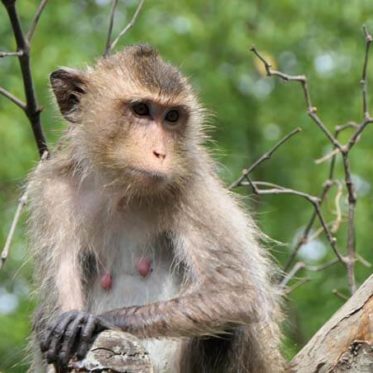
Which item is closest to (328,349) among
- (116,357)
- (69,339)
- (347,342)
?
(347,342)

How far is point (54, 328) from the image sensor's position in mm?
4910

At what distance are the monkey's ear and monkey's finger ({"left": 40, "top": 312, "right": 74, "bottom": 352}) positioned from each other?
1.49 meters

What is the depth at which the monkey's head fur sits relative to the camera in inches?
223

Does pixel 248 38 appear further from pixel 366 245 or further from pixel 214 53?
pixel 366 245

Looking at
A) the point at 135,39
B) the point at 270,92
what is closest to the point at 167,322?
the point at 135,39

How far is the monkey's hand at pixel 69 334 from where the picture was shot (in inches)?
182

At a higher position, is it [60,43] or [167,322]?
[167,322]

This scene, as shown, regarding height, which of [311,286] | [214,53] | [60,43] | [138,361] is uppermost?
[138,361]

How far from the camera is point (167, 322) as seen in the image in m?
5.48

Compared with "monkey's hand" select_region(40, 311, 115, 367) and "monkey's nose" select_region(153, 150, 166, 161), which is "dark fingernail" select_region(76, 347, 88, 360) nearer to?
"monkey's hand" select_region(40, 311, 115, 367)

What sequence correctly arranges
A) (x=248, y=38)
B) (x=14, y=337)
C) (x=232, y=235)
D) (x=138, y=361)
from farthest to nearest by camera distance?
1. (x=248, y=38)
2. (x=14, y=337)
3. (x=232, y=235)
4. (x=138, y=361)

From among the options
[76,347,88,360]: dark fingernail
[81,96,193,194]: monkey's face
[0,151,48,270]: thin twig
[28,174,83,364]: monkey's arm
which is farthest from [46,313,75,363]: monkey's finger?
[81,96,193,194]: monkey's face

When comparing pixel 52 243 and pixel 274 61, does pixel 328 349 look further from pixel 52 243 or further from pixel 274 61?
pixel 274 61

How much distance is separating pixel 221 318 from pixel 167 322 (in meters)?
0.32
